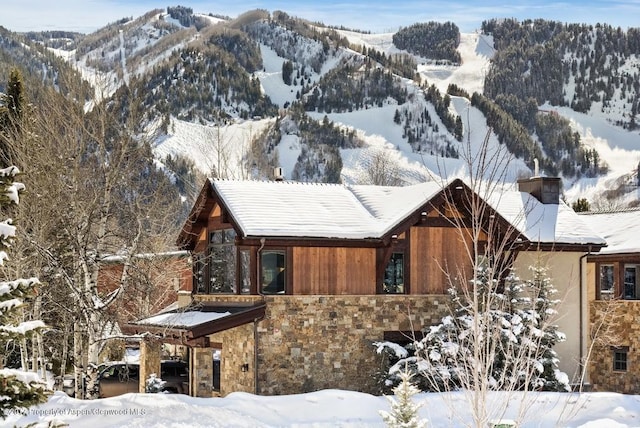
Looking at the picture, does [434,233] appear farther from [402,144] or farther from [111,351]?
[402,144]

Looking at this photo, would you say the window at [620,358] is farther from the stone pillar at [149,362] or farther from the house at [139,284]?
the stone pillar at [149,362]

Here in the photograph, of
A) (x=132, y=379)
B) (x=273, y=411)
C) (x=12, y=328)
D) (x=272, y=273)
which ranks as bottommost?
(x=132, y=379)

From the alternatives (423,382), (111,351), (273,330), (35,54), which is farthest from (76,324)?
(35,54)

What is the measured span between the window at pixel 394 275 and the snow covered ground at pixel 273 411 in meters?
3.98

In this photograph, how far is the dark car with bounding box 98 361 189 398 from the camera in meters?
25.6

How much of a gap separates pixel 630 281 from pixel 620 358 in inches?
90.5

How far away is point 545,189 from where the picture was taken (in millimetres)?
27688

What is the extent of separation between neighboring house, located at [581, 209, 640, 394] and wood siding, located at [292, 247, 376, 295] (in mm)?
7308

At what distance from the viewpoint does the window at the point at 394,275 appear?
23.0m

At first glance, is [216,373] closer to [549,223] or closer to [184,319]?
[184,319]

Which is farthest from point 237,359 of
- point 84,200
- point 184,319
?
point 84,200

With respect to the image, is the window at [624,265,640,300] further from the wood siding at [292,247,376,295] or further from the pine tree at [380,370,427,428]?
the pine tree at [380,370,427,428]

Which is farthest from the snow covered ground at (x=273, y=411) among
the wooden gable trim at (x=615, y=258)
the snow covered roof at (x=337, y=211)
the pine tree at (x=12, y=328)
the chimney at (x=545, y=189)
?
the chimney at (x=545, y=189)

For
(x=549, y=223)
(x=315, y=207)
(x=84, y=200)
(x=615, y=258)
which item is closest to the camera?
(x=84, y=200)
